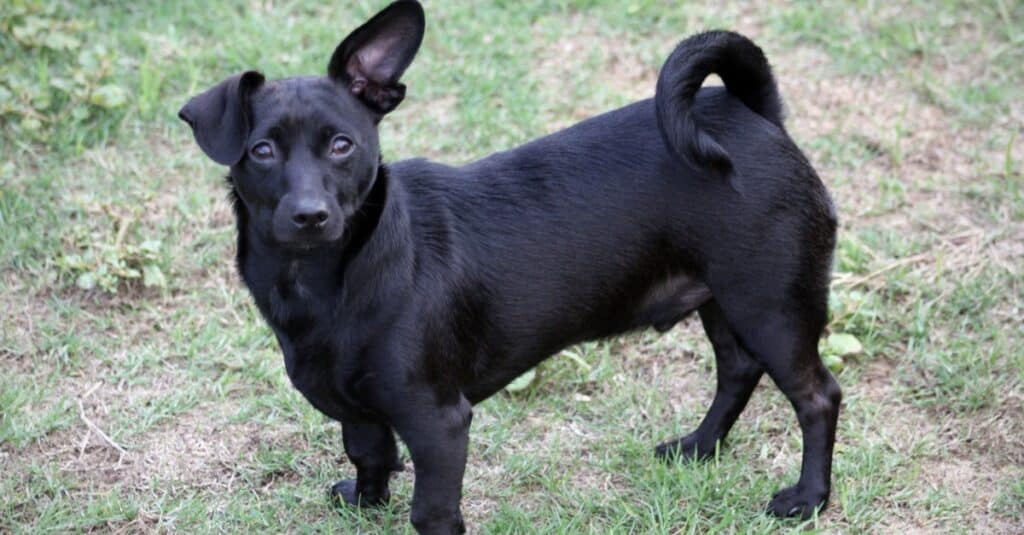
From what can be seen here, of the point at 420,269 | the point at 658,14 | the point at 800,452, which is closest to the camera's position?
the point at 420,269

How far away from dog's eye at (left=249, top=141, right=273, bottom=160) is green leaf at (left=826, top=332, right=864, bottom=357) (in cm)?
244

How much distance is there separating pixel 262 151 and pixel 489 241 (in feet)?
2.43

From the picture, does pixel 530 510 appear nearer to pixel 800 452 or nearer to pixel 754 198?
pixel 800 452

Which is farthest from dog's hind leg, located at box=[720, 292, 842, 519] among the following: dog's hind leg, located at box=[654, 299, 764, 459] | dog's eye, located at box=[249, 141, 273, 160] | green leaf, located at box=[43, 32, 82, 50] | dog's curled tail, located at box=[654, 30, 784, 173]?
green leaf, located at box=[43, 32, 82, 50]

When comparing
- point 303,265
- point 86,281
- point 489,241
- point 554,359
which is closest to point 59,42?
point 86,281

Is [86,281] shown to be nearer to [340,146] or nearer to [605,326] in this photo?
[340,146]

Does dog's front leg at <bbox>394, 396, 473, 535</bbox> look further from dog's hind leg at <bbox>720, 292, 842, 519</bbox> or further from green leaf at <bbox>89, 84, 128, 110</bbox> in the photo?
green leaf at <bbox>89, 84, 128, 110</bbox>

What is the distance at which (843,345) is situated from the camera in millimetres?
4676

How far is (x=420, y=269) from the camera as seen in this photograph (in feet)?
11.3

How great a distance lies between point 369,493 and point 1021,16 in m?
4.76

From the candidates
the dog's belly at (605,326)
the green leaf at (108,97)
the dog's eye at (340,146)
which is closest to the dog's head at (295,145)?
the dog's eye at (340,146)

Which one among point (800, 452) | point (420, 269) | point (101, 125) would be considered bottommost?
point (800, 452)

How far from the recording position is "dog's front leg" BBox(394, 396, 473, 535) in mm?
3395

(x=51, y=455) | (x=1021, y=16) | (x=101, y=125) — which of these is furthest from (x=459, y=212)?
(x=1021, y=16)
